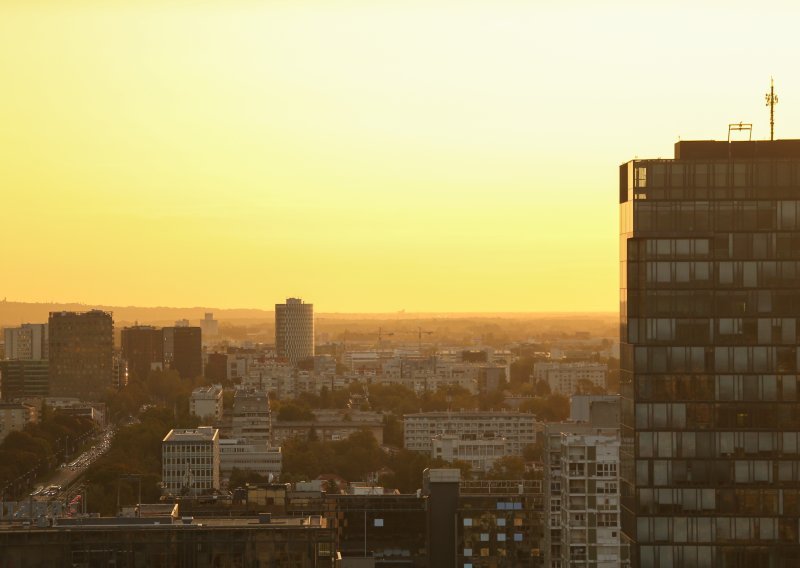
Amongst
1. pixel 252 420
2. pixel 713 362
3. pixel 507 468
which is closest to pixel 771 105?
pixel 713 362

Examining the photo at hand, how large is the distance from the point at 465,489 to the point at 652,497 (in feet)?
76.7

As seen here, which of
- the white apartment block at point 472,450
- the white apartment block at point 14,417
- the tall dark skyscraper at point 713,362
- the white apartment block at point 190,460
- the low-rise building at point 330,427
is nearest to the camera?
the tall dark skyscraper at point 713,362

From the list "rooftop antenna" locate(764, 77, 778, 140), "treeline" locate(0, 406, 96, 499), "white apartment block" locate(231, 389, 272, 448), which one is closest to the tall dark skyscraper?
"rooftop antenna" locate(764, 77, 778, 140)

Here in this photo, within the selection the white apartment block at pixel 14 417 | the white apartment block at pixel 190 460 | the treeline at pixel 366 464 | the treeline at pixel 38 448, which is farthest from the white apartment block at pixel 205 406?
the white apartment block at pixel 190 460

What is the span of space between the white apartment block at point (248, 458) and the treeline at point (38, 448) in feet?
43.5

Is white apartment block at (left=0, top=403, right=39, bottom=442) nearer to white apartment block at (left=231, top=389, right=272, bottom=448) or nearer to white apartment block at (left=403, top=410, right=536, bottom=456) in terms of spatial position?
white apartment block at (left=231, top=389, right=272, bottom=448)

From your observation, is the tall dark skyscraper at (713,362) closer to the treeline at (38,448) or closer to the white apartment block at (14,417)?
the treeline at (38,448)

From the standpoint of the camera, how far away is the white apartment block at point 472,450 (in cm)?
14862

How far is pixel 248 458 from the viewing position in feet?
477

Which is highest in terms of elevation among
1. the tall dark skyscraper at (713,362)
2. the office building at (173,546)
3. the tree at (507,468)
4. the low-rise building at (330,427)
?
the tall dark skyscraper at (713,362)

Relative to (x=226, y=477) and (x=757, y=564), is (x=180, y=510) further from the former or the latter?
(x=226, y=477)

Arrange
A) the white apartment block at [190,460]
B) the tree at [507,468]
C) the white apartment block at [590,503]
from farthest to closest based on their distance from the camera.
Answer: the white apartment block at [190,460]
the tree at [507,468]
the white apartment block at [590,503]

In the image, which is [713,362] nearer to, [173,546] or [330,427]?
[173,546]

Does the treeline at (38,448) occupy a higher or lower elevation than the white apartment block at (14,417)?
lower
